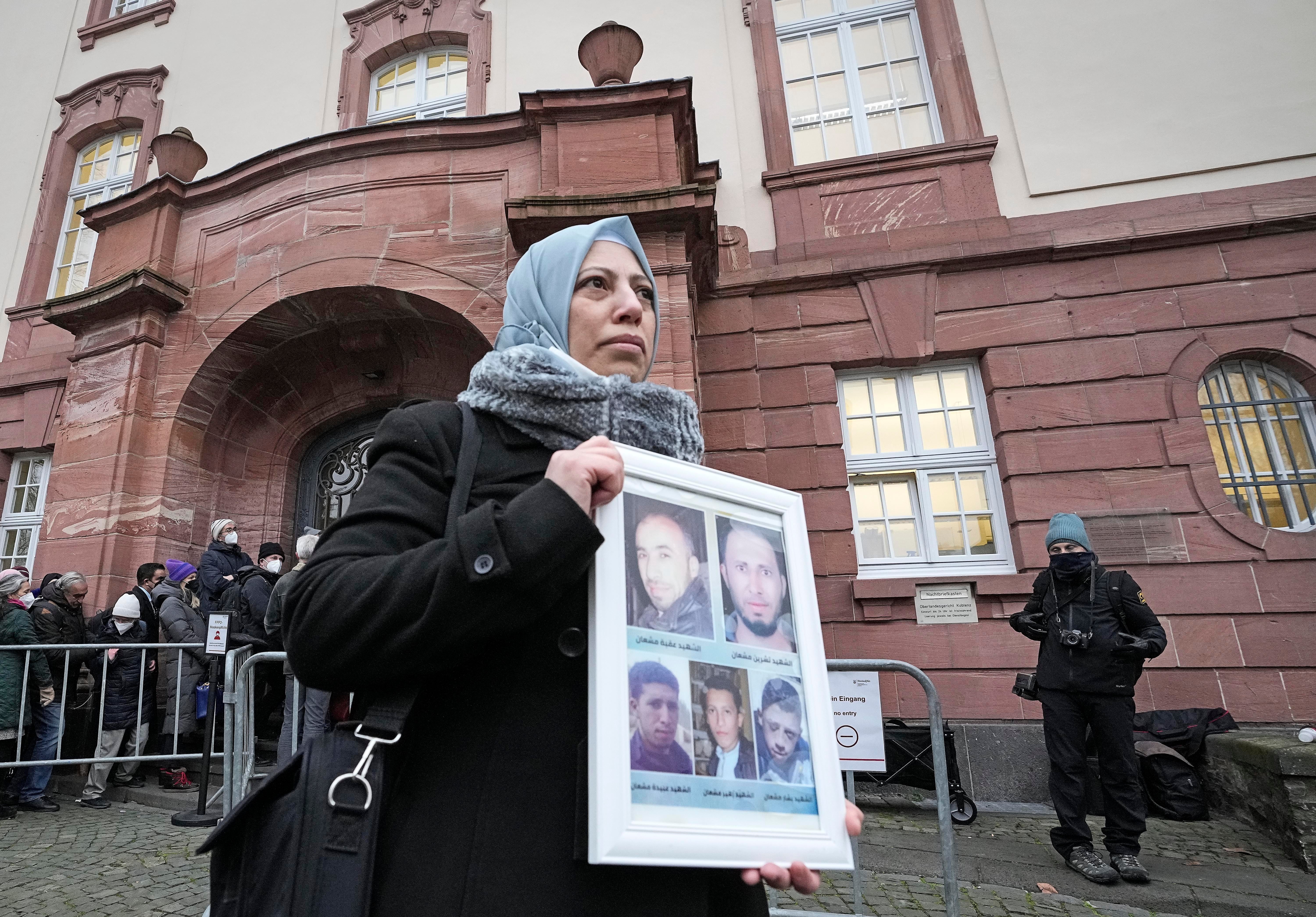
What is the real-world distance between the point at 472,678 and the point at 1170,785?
6.45m

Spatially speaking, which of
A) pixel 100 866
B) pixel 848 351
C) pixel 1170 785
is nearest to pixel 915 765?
pixel 1170 785

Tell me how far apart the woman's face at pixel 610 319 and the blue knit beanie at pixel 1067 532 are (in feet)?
14.4

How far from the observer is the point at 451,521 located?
3.31 feet

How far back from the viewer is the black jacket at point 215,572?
6.67 metres

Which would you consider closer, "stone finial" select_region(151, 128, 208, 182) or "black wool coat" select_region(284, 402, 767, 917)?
"black wool coat" select_region(284, 402, 767, 917)

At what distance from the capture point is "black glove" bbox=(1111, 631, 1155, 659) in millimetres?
4316

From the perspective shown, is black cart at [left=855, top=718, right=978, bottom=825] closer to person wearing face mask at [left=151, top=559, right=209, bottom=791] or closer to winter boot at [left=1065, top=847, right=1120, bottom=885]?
winter boot at [left=1065, top=847, right=1120, bottom=885]

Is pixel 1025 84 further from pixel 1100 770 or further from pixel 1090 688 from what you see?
pixel 1100 770

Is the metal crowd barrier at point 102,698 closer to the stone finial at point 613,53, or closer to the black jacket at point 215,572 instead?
the black jacket at point 215,572

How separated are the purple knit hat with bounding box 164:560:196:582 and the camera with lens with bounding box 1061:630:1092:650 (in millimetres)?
7315

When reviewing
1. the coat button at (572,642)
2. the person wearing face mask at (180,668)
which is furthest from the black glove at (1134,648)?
the person wearing face mask at (180,668)

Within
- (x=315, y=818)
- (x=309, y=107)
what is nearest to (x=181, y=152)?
(x=309, y=107)

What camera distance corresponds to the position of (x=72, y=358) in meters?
7.83

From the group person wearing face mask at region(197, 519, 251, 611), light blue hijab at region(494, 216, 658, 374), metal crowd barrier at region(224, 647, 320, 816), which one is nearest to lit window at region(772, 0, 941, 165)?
person wearing face mask at region(197, 519, 251, 611)
